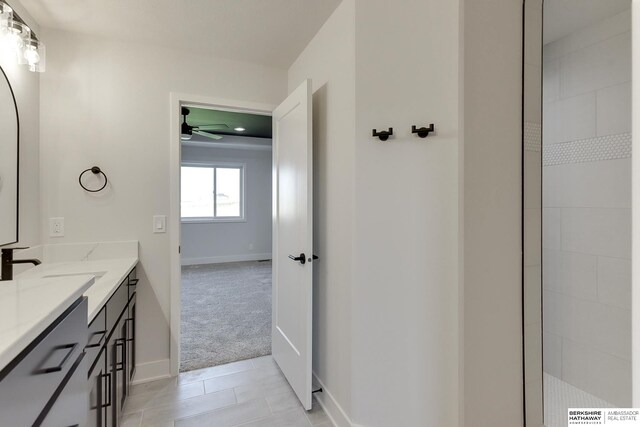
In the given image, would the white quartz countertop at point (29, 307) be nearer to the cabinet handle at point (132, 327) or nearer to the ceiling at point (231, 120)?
the cabinet handle at point (132, 327)

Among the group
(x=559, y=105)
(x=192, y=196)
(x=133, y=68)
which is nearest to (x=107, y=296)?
(x=133, y=68)

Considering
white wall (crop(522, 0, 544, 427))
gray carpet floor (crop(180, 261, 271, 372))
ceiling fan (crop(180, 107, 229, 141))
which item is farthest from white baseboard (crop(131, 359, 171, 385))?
ceiling fan (crop(180, 107, 229, 141))

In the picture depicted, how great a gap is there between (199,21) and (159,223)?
1423mm

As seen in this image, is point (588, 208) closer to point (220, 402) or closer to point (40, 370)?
point (40, 370)

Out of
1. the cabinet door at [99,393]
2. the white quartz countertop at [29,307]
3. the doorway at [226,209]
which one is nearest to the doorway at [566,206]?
the white quartz countertop at [29,307]

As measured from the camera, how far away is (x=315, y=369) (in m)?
2.16

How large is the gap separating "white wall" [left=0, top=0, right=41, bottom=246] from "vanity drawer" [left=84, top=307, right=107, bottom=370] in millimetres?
985

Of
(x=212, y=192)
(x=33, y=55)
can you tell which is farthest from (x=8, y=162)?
(x=212, y=192)

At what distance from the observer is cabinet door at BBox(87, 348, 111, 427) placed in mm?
1138

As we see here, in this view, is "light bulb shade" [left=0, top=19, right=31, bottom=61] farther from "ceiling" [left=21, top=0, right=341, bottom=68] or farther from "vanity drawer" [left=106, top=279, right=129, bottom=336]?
"vanity drawer" [left=106, top=279, right=129, bottom=336]

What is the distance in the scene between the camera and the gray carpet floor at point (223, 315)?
271 centimetres

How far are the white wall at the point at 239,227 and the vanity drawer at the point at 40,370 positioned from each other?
5581mm

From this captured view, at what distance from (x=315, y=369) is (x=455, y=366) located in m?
1.13

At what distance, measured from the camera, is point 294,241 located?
7.05ft
